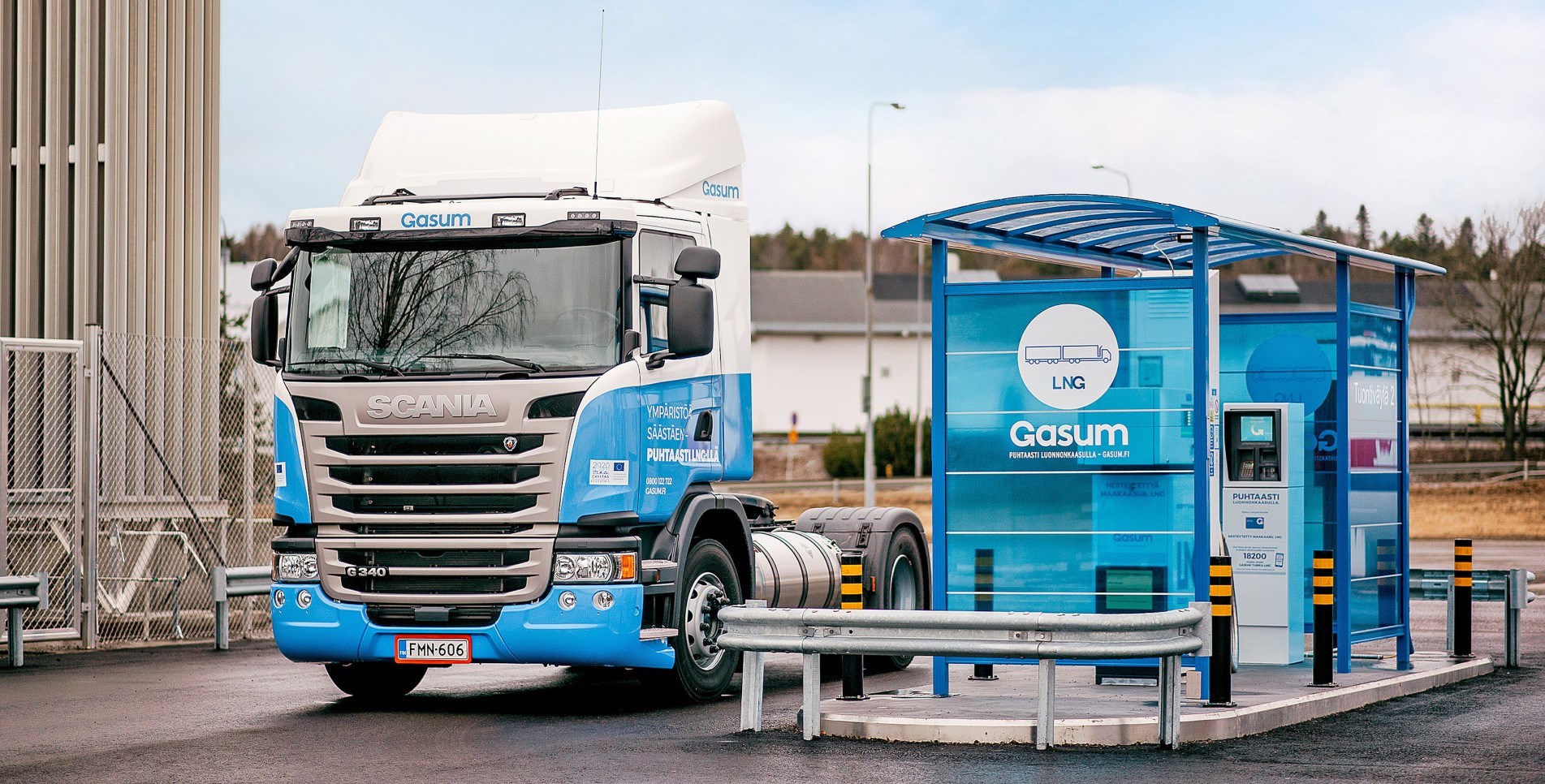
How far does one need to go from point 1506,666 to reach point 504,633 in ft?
27.5

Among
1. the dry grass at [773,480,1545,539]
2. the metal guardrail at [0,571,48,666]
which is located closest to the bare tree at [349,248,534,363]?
the metal guardrail at [0,571,48,666]

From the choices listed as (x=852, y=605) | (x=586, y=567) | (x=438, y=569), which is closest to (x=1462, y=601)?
(x=852, y=605)

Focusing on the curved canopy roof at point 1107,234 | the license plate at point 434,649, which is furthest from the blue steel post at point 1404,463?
the license plate at point 434,649

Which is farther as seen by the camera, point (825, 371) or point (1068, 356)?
point (825, 371)

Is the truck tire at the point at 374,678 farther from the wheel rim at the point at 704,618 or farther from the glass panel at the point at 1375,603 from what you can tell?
the glass panel at the point at 1375,603

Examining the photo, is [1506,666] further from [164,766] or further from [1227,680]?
[164,766]

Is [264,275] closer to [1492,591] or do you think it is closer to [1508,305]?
Answer: [1492,591]

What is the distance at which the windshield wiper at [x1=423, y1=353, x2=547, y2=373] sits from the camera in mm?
10828

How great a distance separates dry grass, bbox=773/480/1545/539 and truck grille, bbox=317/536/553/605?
28462 millimetres

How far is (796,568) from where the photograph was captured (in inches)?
536

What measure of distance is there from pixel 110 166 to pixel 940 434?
11.1 m

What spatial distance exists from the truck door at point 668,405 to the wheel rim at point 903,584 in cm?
369

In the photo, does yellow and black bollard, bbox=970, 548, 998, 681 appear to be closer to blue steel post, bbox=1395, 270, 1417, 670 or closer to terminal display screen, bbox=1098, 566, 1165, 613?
terminal display screen, bbox=1098, 566, 1165, 613

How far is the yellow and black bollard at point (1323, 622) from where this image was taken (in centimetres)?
1170
